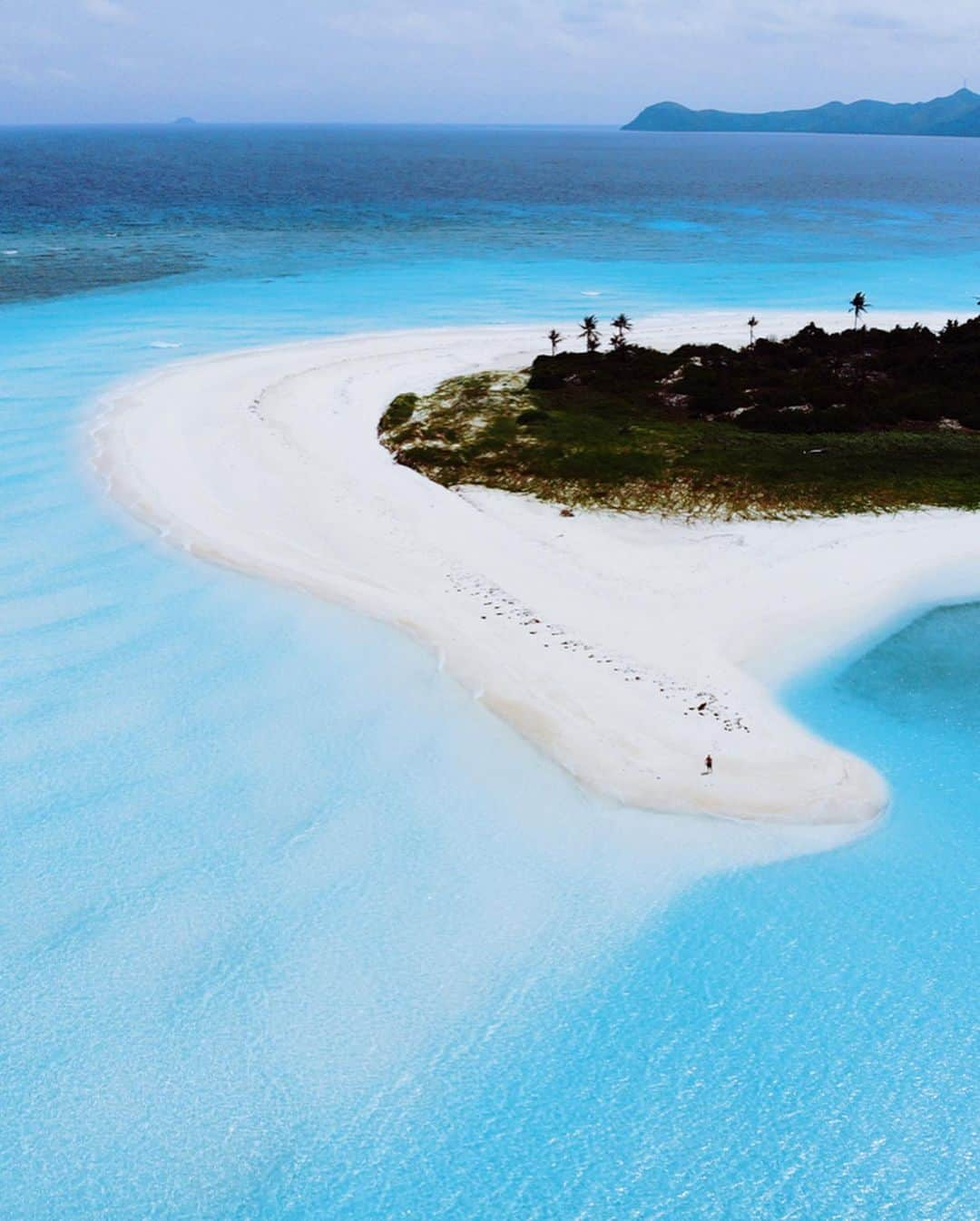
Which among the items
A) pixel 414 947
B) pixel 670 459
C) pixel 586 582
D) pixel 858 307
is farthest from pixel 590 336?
pixel 414 947

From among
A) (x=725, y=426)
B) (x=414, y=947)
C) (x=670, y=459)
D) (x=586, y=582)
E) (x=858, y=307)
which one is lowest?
(x=414, y=947)

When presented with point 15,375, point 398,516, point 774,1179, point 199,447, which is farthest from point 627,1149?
point 15,375

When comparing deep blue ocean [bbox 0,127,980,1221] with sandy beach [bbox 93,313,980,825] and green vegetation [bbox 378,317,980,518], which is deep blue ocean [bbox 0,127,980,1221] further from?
green vegetation [bbox 378,317,980,518]

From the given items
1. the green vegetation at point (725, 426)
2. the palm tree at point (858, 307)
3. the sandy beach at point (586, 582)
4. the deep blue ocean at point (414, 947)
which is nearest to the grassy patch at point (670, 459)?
the green vegetation at point (725, 426)

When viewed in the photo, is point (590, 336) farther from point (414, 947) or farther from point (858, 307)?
point (414, 947)

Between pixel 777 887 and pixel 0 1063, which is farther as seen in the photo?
pixel 777 887

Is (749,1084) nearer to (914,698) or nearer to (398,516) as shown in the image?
(914,698)

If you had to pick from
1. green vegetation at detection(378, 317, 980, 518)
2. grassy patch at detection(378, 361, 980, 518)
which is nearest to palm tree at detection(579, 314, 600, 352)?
green vegetation at detection(378, 317, 980, 518)
